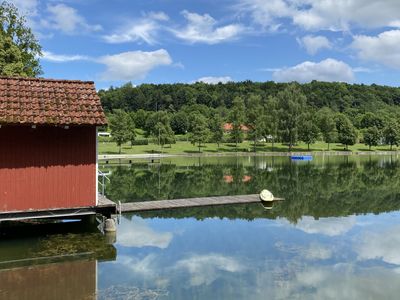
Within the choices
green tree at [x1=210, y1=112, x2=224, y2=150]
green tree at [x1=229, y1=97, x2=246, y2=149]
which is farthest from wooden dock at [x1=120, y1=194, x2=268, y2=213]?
green tree at [x1=229, y1=97, x2=246, y2=149]

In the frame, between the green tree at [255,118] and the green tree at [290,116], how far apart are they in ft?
12.2

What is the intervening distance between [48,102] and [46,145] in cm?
150

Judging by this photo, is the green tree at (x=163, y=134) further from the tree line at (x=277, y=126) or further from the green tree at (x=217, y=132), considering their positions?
the green tree at (x=217, y=132)

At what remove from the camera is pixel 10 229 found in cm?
1712

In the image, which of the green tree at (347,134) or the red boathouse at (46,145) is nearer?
the red boathouse at (46,145)

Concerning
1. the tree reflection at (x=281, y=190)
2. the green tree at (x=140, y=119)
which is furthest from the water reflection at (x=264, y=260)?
the green tree at (x=140, y=119)

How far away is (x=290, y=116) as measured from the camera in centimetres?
7969

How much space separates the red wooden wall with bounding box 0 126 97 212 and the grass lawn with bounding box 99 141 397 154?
5086cm

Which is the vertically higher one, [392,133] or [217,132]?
[392,133]

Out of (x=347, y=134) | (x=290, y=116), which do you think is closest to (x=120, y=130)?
(x=290, y=116)

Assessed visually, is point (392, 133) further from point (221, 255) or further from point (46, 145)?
point (46, 145)

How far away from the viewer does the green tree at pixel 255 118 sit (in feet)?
258

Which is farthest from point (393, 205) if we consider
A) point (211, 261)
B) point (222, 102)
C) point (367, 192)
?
point (222, 102)

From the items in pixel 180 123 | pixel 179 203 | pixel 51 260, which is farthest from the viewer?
pixel 180 123
